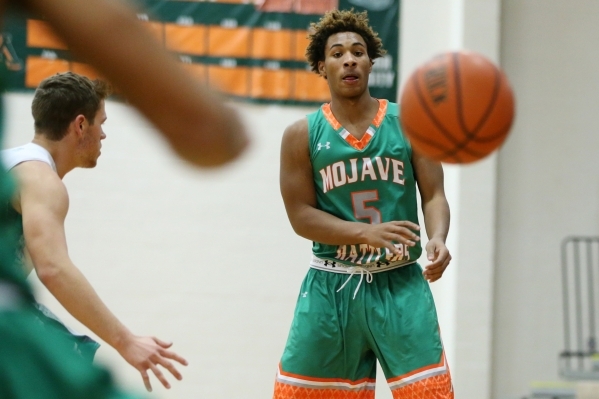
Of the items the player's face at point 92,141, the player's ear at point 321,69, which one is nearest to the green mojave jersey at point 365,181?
the player's ear at point 321,69

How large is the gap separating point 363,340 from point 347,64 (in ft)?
4.22

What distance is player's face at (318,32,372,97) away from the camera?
411cm

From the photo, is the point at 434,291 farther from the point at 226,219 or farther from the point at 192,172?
the point at 192,172

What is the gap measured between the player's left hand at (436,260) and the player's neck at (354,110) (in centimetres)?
74

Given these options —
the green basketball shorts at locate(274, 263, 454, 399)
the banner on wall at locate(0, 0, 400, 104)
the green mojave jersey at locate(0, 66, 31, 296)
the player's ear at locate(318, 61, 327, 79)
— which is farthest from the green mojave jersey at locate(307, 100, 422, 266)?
the green mojave jersey at locate(0, 66, 31, 296)

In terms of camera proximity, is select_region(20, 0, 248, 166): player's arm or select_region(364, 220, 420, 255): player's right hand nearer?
select_region(20, 0, 248, 166): player's arm

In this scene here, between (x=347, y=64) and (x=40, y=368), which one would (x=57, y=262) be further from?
(x=347, y=64)

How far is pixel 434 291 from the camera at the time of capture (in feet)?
22.4

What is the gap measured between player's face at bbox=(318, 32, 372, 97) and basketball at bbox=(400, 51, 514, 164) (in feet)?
1.96

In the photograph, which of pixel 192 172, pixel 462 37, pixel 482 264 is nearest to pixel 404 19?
pixel 462 37

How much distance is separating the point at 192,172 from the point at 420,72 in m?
2.39

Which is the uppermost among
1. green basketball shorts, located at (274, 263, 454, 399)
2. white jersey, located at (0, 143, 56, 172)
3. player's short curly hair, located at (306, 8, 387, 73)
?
player's short curly hair, located at (306, 8, 387, 73)

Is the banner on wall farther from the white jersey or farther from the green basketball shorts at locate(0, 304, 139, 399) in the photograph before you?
the green basketball shorts at locate(0, 304, 139, 399)

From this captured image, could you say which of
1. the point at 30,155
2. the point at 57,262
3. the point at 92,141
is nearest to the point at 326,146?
the point at 92,141
